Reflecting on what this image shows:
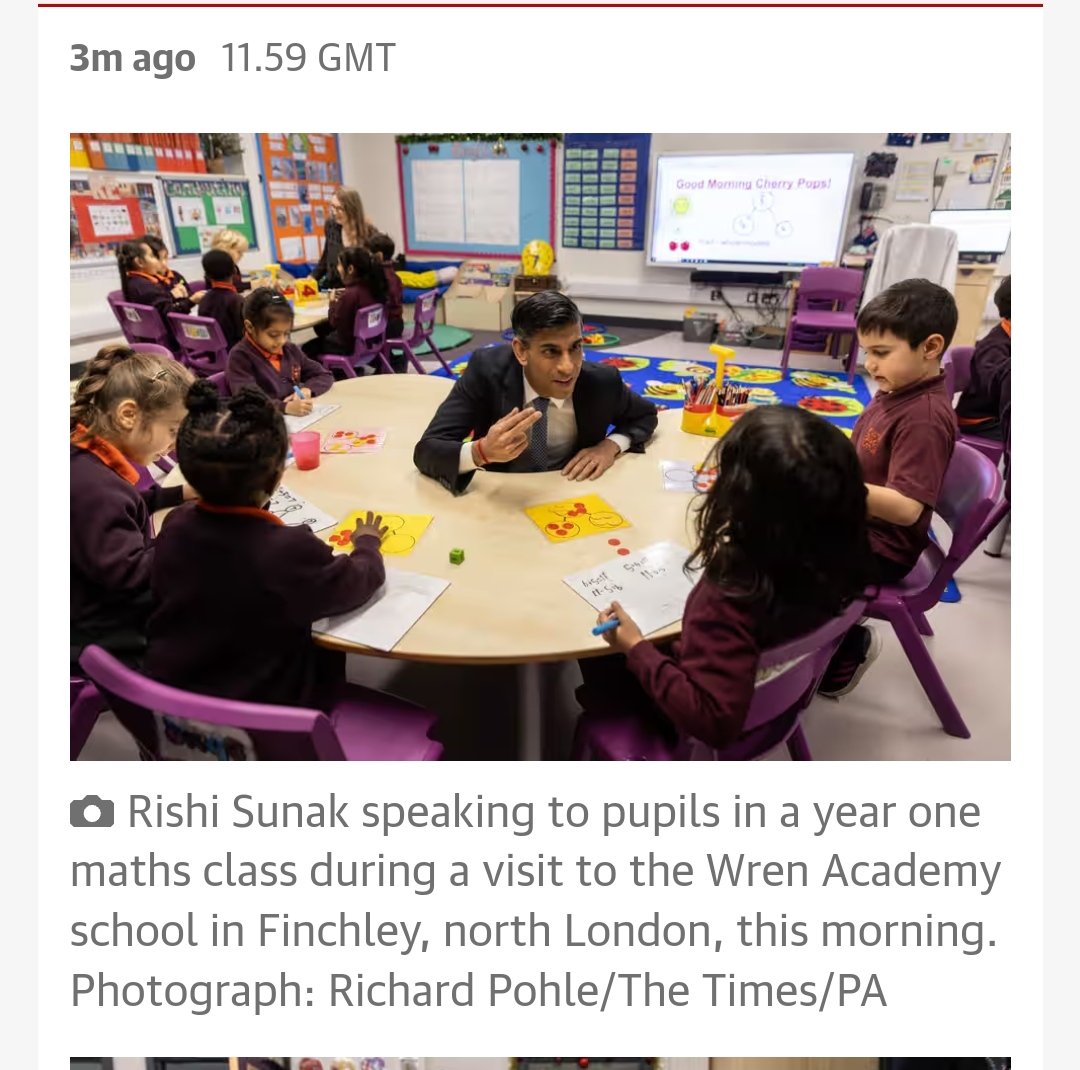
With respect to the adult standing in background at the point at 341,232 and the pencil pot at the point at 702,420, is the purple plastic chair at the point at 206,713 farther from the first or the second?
the adult standing in background at the point at 341,232

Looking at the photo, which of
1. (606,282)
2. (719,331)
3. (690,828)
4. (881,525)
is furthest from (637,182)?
(690,828)

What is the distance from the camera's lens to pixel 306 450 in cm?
166

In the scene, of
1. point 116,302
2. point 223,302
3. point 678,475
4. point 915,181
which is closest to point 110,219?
point 116,302

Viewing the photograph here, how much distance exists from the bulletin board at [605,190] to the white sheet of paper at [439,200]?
1067mm

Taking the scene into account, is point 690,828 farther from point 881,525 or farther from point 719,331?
point 719,331

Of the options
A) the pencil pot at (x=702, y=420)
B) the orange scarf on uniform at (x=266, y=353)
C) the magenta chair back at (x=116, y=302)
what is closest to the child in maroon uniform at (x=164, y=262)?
the magenta chair back at (x=116, y=302)

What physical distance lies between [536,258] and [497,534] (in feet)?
17.7

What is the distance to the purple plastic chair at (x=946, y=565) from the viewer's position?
62.1 inches

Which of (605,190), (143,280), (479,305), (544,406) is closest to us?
(544,406)

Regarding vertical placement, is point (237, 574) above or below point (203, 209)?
below

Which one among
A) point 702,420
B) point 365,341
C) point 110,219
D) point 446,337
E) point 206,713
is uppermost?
point 110,219

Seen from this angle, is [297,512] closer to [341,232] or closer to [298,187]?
[341,232]

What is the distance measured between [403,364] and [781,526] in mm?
3904

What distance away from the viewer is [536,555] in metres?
1.33
